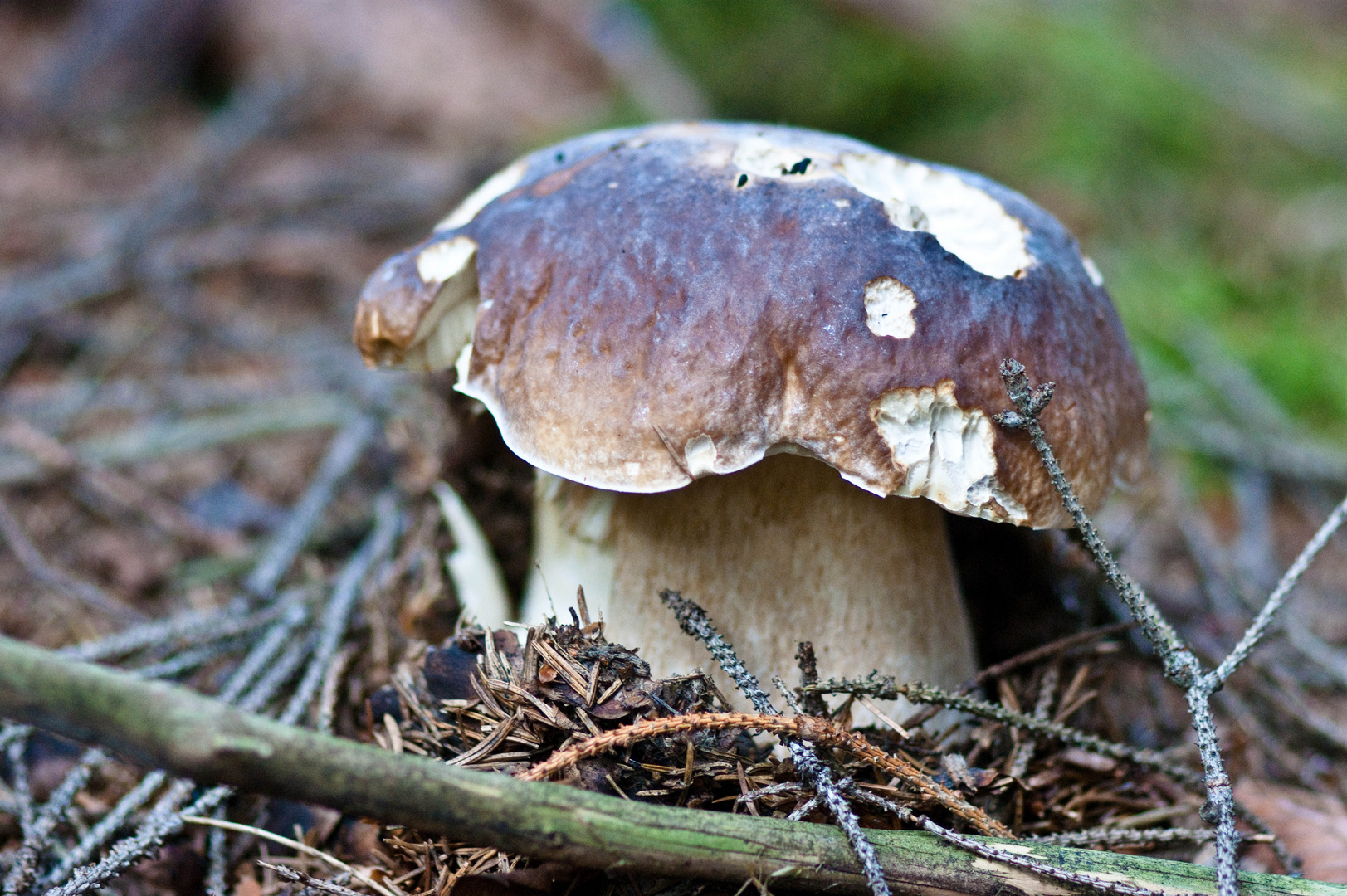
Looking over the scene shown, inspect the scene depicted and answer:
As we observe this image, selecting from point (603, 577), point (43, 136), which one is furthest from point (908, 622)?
point (43, 136)

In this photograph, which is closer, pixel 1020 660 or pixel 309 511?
pixel 1020 660

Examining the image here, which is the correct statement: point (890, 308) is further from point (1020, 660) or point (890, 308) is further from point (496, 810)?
point (496, 810)

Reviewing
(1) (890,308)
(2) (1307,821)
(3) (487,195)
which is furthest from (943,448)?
(2) (1307,821)

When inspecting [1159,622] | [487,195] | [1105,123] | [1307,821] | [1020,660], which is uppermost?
[1105,123]

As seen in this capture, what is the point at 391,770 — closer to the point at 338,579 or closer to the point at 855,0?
the point at 338,579

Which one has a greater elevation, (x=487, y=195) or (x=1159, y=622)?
(x=487, y=195)

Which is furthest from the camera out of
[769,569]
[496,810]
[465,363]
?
[769,569]

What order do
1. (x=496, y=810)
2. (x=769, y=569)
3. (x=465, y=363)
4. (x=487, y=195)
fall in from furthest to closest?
(x=487, y=195) < (x=769, y=569) < (x=465, y=363) < (x=496, y=810)
